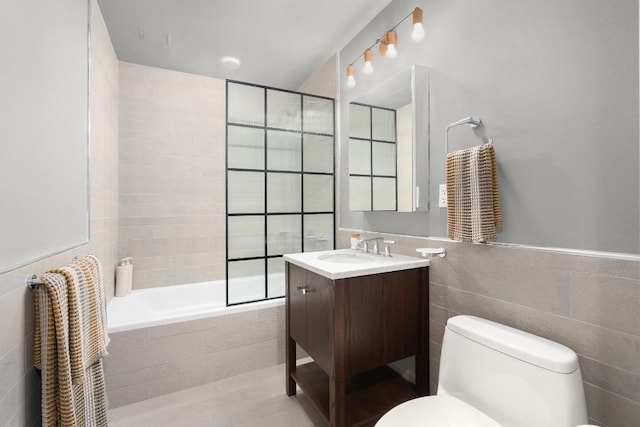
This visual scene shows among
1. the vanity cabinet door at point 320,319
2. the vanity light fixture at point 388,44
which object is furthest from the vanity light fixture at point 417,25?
the vanity cabinet door at point 320,319

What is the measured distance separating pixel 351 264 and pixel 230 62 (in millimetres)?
2224

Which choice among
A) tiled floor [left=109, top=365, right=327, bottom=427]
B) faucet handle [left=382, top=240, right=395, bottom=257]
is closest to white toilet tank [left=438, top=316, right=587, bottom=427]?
faucet handle [left=382, top=240, right=395, bottom=257]

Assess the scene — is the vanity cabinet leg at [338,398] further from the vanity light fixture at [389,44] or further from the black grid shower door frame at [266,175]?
the vanity light fixture at [389,44]

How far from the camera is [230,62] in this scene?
8.82 ft

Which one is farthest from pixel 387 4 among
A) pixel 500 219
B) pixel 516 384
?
pixel 516 384

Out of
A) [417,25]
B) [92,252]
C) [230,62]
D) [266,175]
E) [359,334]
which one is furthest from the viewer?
[230,62]

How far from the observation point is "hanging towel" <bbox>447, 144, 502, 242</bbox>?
1283mm

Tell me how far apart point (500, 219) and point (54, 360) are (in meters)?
1.84

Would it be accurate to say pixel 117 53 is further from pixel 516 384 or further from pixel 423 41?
pixel 516 384

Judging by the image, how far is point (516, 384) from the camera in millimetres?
1016

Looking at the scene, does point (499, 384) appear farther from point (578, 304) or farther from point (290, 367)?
point (290, 367)

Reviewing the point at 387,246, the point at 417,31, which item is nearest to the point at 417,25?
the point at 417,31

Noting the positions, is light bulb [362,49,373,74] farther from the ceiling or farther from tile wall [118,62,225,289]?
tile wall [118,62,225,289]

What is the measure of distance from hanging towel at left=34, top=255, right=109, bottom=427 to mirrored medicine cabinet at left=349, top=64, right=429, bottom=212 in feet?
5.52
